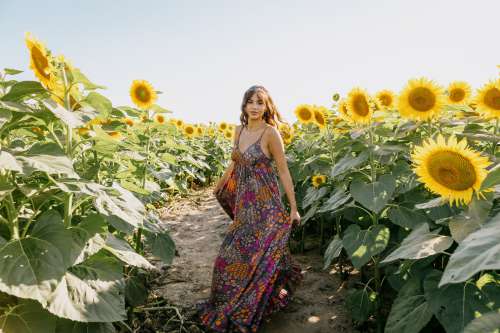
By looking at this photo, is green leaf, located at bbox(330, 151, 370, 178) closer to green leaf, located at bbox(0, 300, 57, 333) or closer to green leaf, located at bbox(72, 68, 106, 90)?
green leaf, located at bbox(72, 68, 106, 90)

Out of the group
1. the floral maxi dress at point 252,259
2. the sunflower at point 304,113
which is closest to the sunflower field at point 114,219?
the floral maxi dress at point 252,259

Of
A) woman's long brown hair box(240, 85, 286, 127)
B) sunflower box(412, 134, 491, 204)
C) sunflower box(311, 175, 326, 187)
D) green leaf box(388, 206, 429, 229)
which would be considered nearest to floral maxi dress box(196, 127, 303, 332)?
woman's long brown hair box(240, 85, 286, 127)

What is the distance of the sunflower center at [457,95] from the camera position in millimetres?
3416

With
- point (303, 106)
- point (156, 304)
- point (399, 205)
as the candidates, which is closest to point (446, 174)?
point (399, 205)

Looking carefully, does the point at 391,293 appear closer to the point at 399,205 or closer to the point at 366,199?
the point at 399,205

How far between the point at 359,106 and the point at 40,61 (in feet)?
7.23

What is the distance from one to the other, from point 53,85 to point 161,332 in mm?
1929

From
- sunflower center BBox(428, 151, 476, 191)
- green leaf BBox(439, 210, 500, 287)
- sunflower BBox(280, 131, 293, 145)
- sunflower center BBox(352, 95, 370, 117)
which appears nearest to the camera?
green leaf BBox(439, 210, 500, 287)

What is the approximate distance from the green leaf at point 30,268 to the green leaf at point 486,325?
1441mm

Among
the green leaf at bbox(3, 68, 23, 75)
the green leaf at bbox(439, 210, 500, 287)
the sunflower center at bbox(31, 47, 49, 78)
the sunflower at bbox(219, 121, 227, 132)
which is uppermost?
the sunflower center at bbox(31, 47, 49, 78)

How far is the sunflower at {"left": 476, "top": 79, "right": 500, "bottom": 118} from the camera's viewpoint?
2539mm

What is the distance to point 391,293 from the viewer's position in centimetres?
318

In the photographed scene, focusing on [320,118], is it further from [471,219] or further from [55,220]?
[55,220]

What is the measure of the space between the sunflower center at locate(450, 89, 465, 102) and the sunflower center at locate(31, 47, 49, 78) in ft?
10.7
